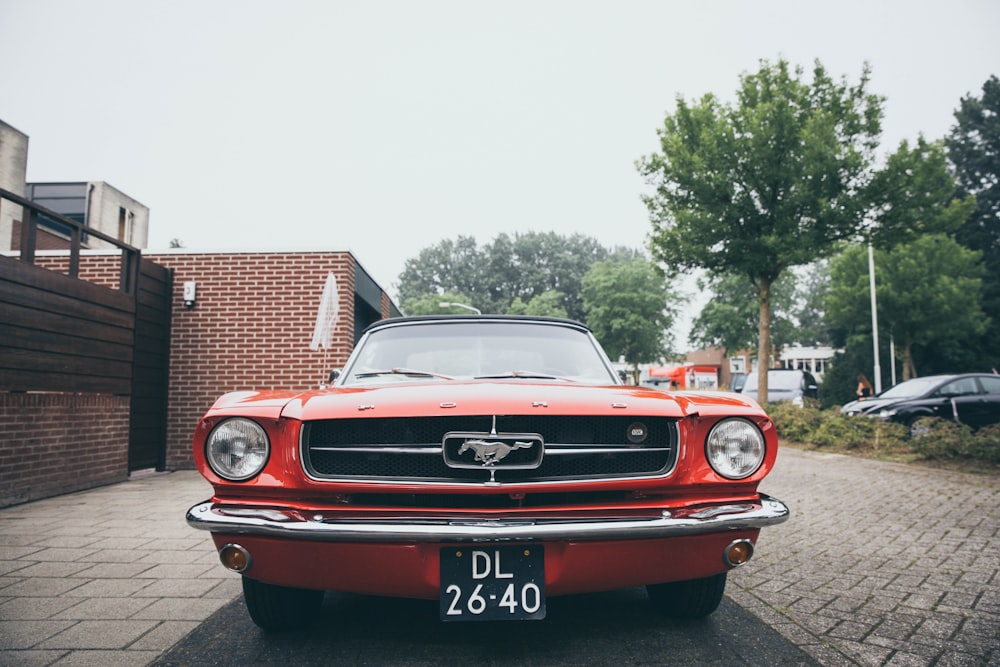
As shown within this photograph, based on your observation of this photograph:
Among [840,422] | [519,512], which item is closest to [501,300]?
[840,422]

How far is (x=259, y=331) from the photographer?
8.80 metres

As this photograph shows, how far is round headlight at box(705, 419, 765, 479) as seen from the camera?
2395 millimetres

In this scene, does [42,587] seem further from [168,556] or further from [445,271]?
[445,271]

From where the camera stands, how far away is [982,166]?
117 ft

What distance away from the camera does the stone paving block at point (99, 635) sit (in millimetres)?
2596

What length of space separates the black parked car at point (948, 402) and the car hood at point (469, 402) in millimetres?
9566

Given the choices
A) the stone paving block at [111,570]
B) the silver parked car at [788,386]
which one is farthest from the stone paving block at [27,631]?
the silver parked car at [788,386]

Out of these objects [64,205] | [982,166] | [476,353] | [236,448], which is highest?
[982,166]

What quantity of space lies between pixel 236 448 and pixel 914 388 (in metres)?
11.9

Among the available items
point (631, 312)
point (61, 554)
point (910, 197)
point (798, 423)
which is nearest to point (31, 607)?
point (61, 554)

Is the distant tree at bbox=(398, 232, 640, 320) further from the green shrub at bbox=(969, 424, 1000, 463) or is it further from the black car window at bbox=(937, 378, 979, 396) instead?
the green shrub at bbox=(969, 424, 1000, 463)

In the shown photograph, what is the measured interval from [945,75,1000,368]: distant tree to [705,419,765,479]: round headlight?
3515cm

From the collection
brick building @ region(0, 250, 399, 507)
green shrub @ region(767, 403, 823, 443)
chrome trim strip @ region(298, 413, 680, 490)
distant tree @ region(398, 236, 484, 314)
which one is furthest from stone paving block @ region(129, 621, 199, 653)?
distant tree @ region(398, 236, 484, 314)

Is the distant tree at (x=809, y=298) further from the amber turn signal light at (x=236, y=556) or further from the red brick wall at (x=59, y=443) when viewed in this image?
the amber turn signal light at (x=236, y=556)
